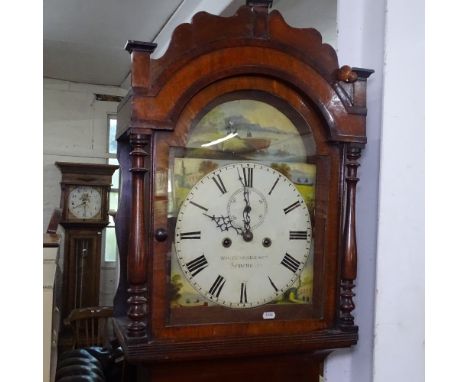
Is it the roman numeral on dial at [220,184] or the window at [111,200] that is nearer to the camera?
the roman numeral on dial at [220,184]

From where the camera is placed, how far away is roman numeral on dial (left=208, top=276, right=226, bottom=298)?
932mm

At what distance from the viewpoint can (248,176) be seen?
964 mm

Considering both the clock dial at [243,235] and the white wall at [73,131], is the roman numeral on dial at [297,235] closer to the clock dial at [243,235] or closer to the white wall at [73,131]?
the clock dial at [243,235]

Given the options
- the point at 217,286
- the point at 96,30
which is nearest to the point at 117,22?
the point at 96,30

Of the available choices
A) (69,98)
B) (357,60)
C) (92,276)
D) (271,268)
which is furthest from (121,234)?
(69,98)

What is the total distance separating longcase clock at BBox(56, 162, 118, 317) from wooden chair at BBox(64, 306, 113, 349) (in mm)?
393

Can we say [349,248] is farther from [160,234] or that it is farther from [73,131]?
[73,131]

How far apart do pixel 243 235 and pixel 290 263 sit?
12 centimetres

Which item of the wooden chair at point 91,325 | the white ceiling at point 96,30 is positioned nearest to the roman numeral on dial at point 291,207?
the white ceiling at point 96,30

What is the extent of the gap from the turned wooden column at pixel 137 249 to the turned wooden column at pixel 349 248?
0.40 metres

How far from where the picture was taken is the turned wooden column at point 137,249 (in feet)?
2.81

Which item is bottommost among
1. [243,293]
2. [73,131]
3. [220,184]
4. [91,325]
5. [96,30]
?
[91,325]

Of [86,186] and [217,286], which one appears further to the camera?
[86,186]

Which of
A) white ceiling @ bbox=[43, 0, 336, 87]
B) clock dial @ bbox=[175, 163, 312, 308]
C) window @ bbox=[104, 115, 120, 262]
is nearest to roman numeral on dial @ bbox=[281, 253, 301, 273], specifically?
clock dial @ bbox=[175, 163, 312, 308]
